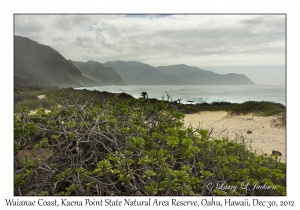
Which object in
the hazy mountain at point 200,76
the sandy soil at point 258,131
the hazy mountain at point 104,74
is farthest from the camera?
the sandy soil at point 258,131

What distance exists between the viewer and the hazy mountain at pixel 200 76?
5.30 metres

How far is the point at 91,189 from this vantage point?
7.27 ft

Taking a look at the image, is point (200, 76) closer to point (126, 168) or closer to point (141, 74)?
point (141, 74)

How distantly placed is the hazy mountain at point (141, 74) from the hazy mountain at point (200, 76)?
1.40ft

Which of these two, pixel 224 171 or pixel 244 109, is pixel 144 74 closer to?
pixel 224 171

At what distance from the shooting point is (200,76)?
596 centimetres

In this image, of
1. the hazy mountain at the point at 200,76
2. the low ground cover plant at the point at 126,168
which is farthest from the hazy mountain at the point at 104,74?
the low ground cover plant at the point at 126,168

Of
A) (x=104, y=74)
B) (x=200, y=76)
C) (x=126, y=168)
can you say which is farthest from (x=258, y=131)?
(x=126, y=168)

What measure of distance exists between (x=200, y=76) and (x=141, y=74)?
1455 millimetres

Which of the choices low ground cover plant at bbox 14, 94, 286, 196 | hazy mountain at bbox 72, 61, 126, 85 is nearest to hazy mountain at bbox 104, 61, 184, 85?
hazy mountain at bbox 72, 61, 126, 85

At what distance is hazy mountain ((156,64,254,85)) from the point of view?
5.30m

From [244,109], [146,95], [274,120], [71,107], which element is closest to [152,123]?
[146,95]

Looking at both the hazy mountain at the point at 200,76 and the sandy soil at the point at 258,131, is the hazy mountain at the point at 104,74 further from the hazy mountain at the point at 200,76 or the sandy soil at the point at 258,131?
the sandy soil at the point at 258,131
